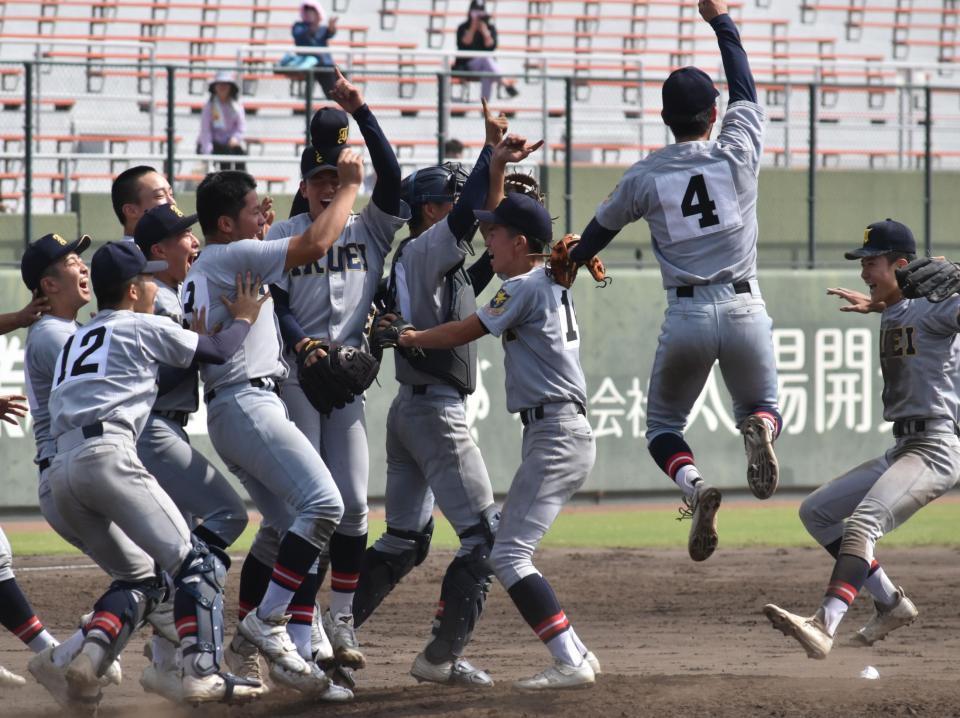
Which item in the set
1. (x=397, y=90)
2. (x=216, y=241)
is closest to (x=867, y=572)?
(x=216, y=241)

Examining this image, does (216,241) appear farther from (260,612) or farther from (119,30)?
(119,30)

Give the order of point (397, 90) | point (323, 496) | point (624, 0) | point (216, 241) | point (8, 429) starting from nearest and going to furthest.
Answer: point (323, 496)
point (216, 241)
point (8, 429)
point (397, 90)
point (624, 0)

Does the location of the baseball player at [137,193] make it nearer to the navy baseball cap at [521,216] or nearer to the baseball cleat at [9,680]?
the navy baseball cap at [521,216]

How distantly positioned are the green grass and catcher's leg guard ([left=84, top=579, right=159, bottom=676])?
5739 mm

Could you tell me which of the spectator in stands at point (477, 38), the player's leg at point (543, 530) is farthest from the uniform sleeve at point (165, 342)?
the spectator in stands at point (477, 38)

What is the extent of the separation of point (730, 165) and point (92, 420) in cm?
286

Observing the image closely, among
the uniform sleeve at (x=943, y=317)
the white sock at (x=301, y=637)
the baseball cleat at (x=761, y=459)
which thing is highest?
the uniform sleeve at (x=943, y=317)

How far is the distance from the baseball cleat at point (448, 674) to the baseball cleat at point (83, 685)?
145 cm

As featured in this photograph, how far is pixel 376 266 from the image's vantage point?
257 inches

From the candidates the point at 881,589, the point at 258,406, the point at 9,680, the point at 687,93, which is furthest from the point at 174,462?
the point at 881,589

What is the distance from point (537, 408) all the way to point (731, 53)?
1757 millimetres

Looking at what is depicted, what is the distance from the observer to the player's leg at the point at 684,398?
599 centimetres

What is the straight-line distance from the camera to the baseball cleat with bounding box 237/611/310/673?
19.1ft

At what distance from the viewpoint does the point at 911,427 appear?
6961 millimetres
